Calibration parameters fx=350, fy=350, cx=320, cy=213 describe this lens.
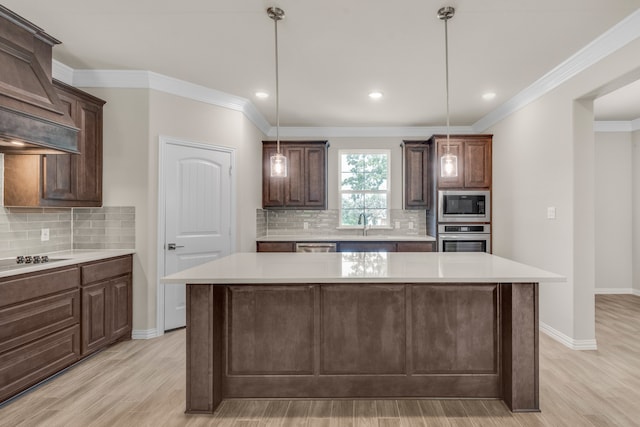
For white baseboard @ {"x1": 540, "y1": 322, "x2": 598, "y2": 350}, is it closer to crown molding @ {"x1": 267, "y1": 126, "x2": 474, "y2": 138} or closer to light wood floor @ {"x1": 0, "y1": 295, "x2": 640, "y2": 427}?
light wood floor @ {"x1": 0, "y1": 295, "x2": 640, "y2": 427}

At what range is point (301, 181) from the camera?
17.5 feet

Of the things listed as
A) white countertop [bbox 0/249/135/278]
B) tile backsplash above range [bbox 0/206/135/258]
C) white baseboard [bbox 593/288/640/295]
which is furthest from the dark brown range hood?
white baseboard [bbox 593/288/640/295]

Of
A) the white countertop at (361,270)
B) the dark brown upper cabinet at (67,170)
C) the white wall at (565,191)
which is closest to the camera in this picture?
the white countertop at (361,270)

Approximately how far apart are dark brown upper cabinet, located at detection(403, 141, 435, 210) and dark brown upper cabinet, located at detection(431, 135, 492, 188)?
31 cm

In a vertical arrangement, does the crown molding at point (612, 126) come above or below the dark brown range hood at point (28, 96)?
above

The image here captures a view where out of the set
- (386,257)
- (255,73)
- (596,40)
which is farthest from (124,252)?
(596,40)

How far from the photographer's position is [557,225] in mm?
3492

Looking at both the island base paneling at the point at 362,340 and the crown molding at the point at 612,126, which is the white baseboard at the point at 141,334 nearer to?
the island base paneling at the point at 362,340

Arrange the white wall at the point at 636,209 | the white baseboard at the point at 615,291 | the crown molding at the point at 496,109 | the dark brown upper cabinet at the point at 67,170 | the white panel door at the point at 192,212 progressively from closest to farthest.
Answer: the crown molding at the point at 496,109 → the dark brown upper cabinet at the point at 67,170 → the white panel door at the point at 192,212 → the white wall at the point at 636,209 → the white baseboard at the point at 615,291

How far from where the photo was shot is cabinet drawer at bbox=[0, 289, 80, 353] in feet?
7.34

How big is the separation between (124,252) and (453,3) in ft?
11.4

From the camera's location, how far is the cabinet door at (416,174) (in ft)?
17.5

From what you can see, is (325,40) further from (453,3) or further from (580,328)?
(580,328)

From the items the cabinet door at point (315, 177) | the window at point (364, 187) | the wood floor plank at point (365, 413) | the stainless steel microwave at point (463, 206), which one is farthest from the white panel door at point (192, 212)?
the stainless steel microwave at point (463, 206)
